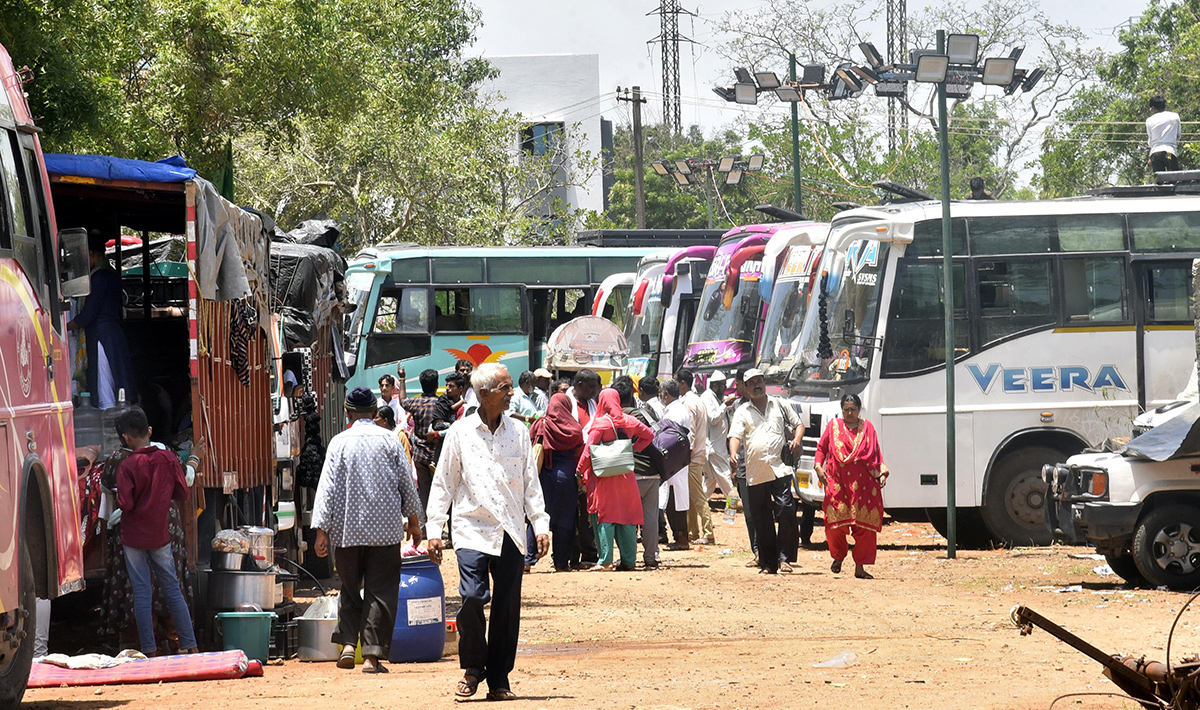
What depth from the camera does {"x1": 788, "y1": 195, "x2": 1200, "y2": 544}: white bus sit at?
49.2 feet

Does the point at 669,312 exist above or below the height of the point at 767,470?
above

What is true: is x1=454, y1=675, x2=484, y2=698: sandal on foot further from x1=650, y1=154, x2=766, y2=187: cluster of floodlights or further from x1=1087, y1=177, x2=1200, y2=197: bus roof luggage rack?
x1=650, y1=154, x2=766, y2=187: cluster of floodlights

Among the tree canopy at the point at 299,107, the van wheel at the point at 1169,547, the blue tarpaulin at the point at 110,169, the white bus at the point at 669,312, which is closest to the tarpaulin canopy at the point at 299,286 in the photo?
the tree canopy at the point at 299,107

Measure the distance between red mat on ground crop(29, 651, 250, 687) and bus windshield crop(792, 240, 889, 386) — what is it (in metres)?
8.22

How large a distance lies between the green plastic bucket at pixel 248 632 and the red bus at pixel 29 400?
149cm

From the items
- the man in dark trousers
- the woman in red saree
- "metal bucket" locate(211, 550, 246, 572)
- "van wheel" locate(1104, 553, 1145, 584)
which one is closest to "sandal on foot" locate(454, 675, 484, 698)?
the man in dark trousers

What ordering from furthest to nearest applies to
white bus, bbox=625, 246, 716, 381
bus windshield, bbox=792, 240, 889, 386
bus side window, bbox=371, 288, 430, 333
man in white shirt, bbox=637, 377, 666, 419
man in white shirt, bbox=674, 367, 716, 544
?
bus side window, bbox=371, 288, 430, 333, white bus, bbox=625, 246, 716, 381, man in white shirt, bbox=674, 367, 716, 544, man in white shirt, bbox=637, 377, 666, 419, bus windshield, bbox=792, 240, 889, 386

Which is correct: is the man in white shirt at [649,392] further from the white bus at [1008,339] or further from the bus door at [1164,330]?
the bus door at [1164,330]

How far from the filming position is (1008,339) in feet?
50.0

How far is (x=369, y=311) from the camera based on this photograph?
86.8 feet

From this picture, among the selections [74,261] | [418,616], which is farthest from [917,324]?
[74,261]

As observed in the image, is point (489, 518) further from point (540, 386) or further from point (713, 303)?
point (713, 303)

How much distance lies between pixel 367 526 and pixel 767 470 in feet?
18.4

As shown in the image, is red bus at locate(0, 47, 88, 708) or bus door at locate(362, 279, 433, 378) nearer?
red bus at locate(0, 47, 88, 708)
